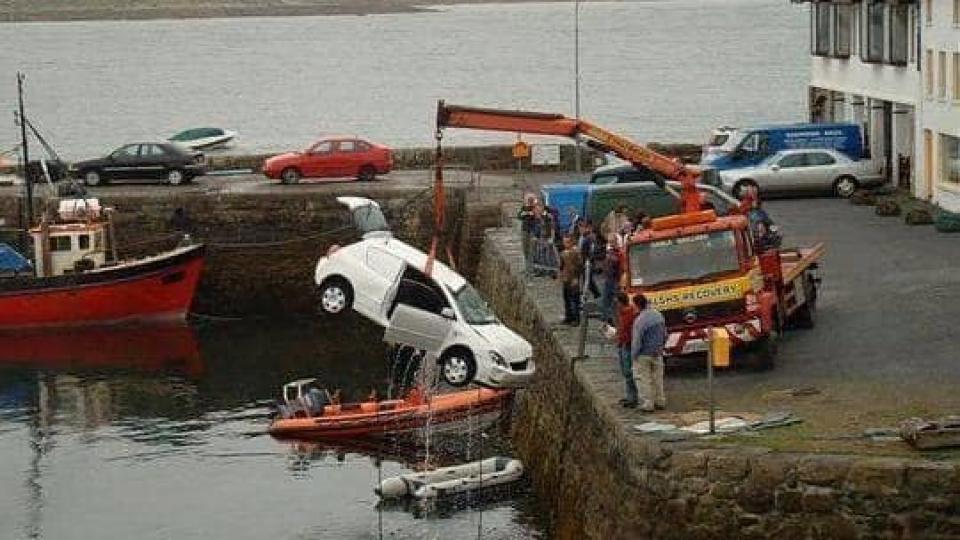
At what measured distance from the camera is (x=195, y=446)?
33875 millimetres

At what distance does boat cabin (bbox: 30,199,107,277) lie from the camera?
4616cm

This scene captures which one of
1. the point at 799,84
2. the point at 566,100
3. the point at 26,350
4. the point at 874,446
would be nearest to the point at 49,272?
the point at 26,350

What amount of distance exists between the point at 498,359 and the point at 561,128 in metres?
3.64

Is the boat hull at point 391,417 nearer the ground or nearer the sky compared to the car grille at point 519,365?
nearer the ground

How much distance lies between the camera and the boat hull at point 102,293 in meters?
45.9

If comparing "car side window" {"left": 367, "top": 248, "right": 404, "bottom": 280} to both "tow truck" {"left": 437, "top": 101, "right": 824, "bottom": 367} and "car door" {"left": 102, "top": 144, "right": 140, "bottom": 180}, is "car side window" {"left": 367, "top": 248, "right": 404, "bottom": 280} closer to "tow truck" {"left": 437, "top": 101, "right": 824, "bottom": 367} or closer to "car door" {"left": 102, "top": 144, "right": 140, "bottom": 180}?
"tow truck" {"left": 437, "top": 101, "right": 824, "bottom": 367}

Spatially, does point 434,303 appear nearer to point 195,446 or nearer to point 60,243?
point 195,446

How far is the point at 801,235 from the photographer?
133ft

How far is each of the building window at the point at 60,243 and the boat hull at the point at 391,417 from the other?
1432 centimetres

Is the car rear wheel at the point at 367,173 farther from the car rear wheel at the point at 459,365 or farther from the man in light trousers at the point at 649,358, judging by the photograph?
the man in light trousers at the point at 649,358

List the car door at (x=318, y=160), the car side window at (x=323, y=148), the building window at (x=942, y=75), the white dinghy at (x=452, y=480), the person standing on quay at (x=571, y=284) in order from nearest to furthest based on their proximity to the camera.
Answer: the white dinghy at (x=452, y=480) < the person standing on quay at (x=571, y=284) < the building window at (x=942, y=75) < the car door at (x=318, y=160) < the car side window at (x=323, y=148)

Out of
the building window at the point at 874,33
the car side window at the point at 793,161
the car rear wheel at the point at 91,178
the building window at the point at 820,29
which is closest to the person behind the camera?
the car side window at the point at 793,161

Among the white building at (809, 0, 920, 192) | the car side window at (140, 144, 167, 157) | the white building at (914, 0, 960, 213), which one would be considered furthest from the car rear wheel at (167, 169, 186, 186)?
the white building at (914, 0, 960, 213)

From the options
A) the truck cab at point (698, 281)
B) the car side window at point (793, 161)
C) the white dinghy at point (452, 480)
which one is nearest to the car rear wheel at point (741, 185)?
the car side window at point (793, 161)
